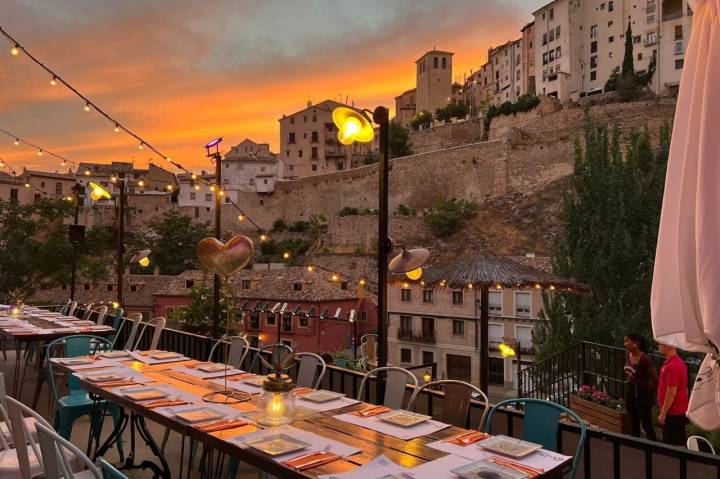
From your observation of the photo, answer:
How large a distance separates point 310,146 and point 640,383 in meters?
55.3

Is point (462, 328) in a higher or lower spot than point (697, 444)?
lower

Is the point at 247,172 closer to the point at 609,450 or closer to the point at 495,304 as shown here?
the point at 495,304

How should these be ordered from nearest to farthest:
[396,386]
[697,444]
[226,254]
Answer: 1. [396,386]
2. [226,254]
3. [697,444]

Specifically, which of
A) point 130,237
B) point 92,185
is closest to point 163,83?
point 92,185

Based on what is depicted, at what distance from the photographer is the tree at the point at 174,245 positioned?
133ft

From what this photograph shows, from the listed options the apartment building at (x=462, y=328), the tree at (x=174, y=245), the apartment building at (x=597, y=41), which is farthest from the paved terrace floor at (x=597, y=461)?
the apartment building at (x=597, y=41)

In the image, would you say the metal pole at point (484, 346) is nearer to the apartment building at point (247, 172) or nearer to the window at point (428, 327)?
the window at point (428, 327)

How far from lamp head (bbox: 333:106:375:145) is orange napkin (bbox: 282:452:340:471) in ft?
7.63

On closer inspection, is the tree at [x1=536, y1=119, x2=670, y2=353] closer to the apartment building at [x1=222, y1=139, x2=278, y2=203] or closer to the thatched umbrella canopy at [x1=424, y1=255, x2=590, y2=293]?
the thatched umbrella canopy at [x1=424, y1=255, x2=590, y2=293]

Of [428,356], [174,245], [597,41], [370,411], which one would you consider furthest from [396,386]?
[597,41]

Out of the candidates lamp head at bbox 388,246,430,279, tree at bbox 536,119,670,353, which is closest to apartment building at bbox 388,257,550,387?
tree at bbox 536,119,670,353

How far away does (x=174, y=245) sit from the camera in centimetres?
4141

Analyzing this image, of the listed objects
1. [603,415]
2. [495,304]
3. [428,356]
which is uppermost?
[603,415]

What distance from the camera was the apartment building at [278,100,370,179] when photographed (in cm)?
5866
